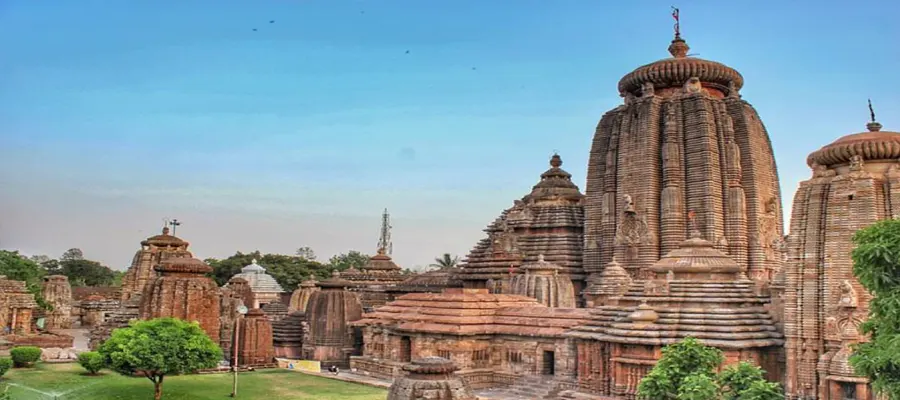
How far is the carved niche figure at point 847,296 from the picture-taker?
1719cm

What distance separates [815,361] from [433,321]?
14.3 metres

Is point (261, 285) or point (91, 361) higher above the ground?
point (261, 285)

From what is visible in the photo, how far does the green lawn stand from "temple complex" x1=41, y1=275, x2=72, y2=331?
25.7 meters

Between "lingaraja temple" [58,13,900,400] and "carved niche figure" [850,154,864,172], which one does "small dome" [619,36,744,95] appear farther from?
"carved niche figure" [850,154,864,172]

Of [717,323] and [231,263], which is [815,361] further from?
[231,263]

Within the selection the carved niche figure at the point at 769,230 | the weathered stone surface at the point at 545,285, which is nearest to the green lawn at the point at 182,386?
the weathered stone surface at the point at 545,285

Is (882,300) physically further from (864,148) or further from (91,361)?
(91,361)

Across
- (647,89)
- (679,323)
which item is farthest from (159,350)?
(647,89)

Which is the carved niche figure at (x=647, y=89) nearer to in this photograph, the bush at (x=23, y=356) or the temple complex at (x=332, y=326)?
the temple complex at (x=332, y=326)

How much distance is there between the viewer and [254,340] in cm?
3338

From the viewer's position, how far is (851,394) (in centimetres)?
1714

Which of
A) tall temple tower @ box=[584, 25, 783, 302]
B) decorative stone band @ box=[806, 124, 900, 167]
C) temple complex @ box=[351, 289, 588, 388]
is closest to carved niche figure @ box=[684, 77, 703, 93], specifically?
tall temple tower @ box=[584, 25, 783, 302]

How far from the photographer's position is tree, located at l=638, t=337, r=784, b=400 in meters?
14.9

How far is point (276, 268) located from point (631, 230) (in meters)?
61.2
